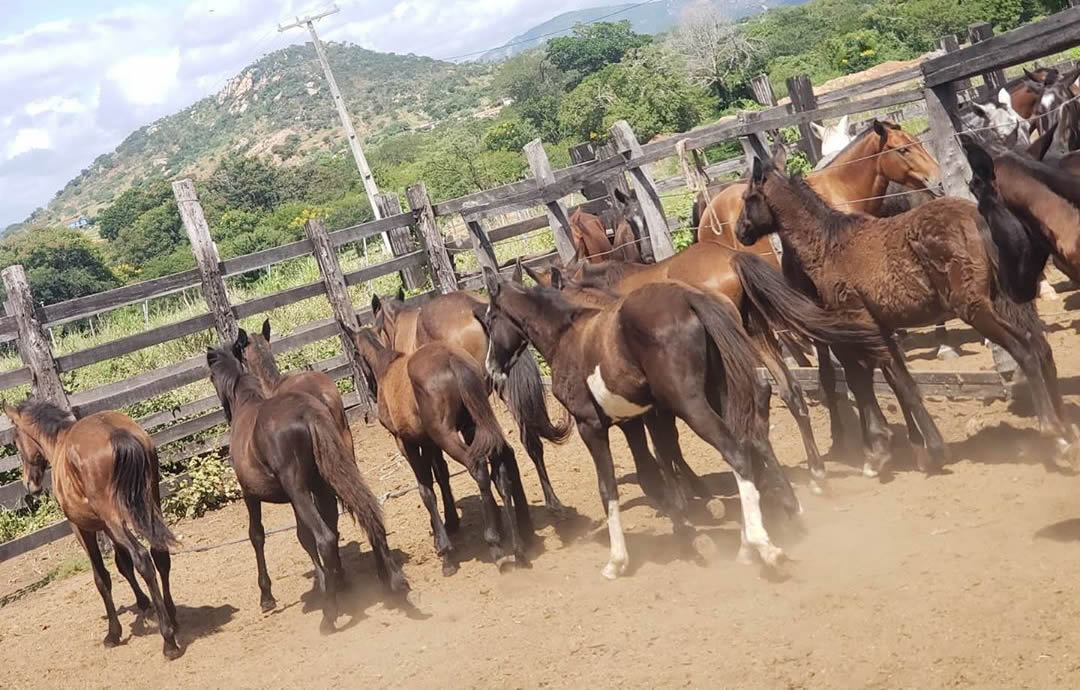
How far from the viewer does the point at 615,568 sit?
662cm

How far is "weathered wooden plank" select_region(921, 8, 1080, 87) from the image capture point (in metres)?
6.22

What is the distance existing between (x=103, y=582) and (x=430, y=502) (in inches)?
110

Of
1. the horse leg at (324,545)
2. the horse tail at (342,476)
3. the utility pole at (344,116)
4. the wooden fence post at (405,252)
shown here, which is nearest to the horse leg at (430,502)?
the horse tail at (342,476)

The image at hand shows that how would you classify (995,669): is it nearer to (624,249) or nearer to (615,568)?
(615,568)

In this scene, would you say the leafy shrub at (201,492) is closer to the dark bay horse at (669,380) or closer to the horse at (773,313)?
the dark bay horse at (669,380)

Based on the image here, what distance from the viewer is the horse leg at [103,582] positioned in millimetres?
8250

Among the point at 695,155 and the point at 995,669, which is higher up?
the point at 695,155

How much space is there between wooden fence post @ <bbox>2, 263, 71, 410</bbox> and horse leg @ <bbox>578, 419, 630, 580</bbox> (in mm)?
7051

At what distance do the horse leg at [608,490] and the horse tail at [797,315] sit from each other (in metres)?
1.41

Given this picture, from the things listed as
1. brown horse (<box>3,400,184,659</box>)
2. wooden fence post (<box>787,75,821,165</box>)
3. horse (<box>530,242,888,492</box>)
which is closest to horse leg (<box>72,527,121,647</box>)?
brown horse (<box>3,400,184,659</box>)

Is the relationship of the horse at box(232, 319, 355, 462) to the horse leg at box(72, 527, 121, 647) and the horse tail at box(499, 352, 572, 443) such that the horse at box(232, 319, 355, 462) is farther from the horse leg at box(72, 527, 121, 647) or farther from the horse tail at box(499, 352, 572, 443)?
the horse leg at box(72, 527, 121, 647)

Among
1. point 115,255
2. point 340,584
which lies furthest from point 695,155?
point 115,255

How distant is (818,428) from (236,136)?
633ft

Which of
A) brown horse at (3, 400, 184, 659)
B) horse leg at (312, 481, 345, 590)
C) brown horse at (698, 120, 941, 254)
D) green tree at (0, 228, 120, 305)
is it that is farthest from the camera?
green tree at (0, 228, 120, 305)
